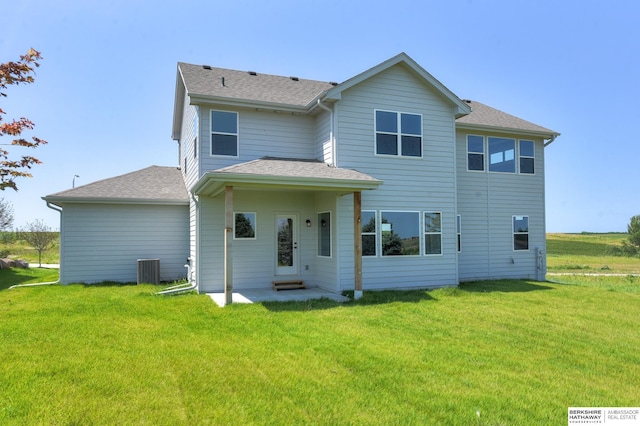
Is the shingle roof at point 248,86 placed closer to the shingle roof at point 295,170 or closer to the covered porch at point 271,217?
the covered porch at point 271,217

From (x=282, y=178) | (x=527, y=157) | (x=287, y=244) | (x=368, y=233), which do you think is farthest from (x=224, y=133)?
(x=527, y=157)

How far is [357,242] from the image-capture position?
972cm

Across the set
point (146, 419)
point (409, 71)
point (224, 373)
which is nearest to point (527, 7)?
point (409, 71)

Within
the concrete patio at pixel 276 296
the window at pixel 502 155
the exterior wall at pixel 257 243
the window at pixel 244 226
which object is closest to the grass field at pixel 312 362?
the concrete patio at pixel 276 296

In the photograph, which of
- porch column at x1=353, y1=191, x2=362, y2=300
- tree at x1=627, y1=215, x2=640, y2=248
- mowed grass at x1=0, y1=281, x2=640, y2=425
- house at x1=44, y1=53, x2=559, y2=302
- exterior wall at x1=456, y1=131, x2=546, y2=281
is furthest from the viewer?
tree at x1=627, y1=215, x2=640, y2=248

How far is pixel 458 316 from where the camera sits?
7660mm

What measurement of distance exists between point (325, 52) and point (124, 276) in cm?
991

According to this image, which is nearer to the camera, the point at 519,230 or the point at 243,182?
the point at 243,182

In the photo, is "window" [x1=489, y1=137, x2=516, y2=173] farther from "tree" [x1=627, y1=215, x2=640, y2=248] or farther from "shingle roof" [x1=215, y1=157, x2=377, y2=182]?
"tree" [x1=627, y1=215, x2=640, y2=248]

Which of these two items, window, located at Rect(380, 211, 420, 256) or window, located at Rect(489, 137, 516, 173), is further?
window, located at Rect(489, 137, 516, 173)

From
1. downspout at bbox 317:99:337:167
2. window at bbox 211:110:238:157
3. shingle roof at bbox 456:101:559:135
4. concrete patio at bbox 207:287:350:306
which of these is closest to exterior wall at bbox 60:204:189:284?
window at bbox 211:110:238:157

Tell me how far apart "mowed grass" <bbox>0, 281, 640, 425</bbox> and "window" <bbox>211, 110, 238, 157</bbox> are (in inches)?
173

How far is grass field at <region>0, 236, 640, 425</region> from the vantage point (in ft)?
11.7

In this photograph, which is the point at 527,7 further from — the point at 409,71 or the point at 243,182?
the point at 243,182
